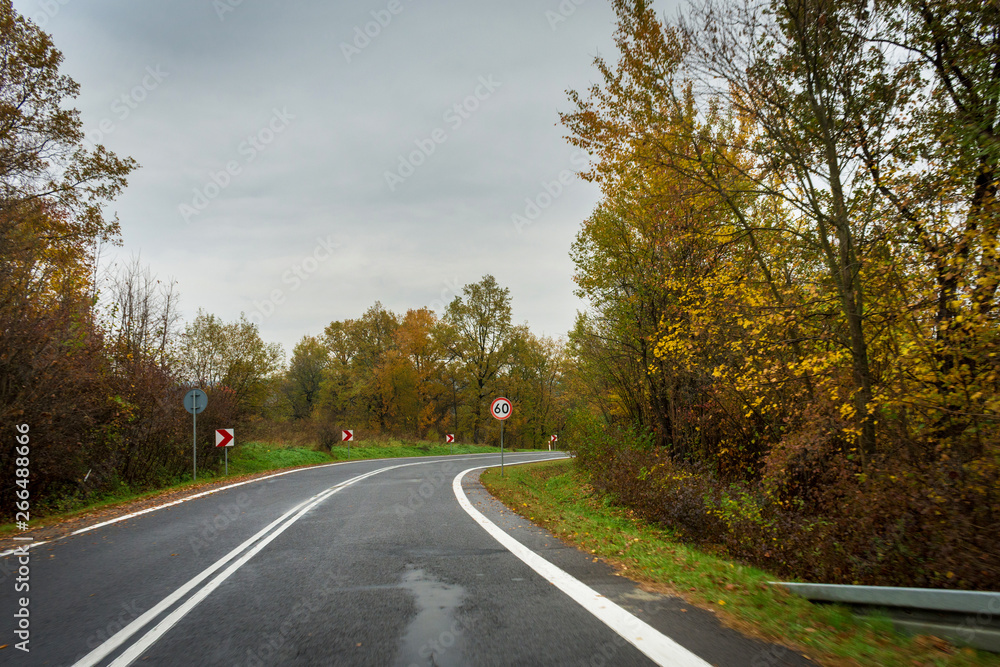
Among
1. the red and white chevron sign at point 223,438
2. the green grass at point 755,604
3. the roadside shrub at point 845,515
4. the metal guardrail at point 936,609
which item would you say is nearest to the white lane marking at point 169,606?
the green grass at point 755,604

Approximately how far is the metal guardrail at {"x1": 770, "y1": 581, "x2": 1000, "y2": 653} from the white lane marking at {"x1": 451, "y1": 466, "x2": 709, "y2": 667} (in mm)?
1505

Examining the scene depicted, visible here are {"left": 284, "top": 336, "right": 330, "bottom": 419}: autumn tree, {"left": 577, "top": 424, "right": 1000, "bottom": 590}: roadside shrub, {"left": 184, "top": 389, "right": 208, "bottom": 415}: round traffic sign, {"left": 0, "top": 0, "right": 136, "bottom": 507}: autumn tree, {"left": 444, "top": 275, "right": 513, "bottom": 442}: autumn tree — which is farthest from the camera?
{"left": 284, "top": 336, "right": 330, "bottom": 419}: autumn tree

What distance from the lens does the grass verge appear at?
1101cm

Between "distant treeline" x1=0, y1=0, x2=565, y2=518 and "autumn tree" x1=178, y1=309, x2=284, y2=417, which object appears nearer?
"distant treeline" x1=0, y1=0, x2=565, y2=518

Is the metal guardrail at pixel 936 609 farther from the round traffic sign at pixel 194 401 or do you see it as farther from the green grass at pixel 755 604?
the round traffic sign at pixel 194 401

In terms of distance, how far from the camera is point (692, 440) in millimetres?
15258

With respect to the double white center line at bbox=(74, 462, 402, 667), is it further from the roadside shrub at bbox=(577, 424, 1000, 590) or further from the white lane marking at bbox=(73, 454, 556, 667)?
the roadside shrub at bbox=(577, 424, 1000, 590)

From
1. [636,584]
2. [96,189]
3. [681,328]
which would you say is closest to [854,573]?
[636,584]

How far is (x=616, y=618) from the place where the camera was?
13.2 ft

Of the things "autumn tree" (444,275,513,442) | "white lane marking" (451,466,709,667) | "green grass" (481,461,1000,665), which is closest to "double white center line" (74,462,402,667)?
"white lane marking" (451,466,709,667)

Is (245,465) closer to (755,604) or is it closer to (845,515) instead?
(845,515)

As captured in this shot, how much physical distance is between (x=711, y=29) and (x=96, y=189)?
16.0 meters

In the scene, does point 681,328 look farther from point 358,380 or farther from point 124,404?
point 358,380

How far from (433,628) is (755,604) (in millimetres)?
2497
